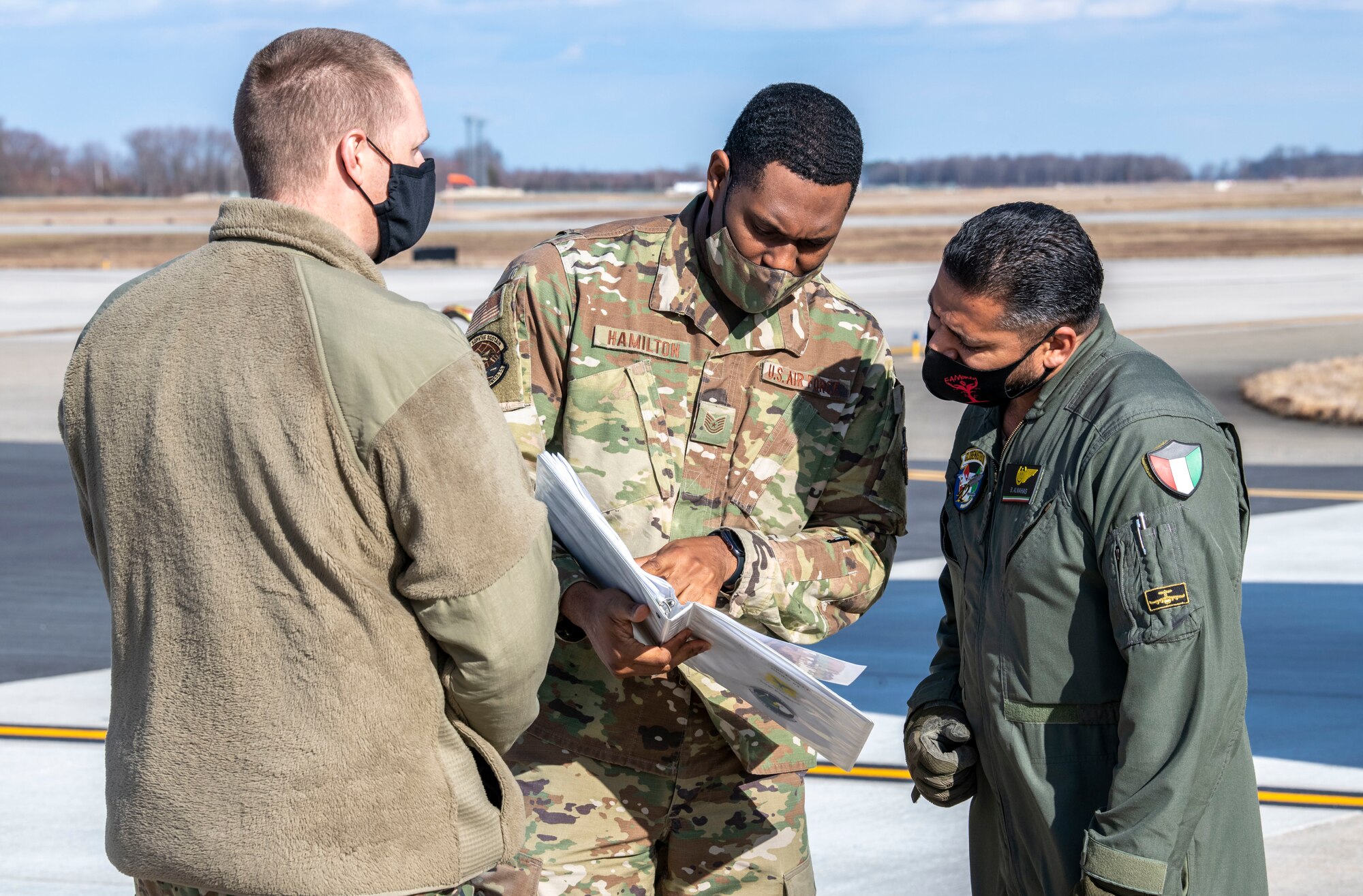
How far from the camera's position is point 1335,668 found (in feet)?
20.7

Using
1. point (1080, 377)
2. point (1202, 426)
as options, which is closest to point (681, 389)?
point (1080, 377)

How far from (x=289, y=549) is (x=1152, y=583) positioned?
138 cm

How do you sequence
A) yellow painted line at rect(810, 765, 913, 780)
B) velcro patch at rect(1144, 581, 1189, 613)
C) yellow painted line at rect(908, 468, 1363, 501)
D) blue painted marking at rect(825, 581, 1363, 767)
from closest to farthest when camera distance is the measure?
velcro patch at rect(1144, 581, 1189, 613) < yellow painted line at rect(810, 765, 913, 780) < blue painted marking at rect(825, 581, 1363, 767) < yellow painted line at rect(908, 468, 1363, 501)

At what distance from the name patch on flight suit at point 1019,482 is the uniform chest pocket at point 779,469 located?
54cm

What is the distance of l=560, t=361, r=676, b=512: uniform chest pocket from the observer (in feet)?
9.60

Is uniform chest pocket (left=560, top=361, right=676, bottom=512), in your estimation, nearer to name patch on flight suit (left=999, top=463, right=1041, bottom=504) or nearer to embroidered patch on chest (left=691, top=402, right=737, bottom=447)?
embroidered patch on chest (left=691, top=402, right=737, bottom=447)

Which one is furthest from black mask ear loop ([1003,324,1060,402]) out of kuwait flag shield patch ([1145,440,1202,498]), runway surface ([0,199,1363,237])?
runway surface ([0,199,1363,237])

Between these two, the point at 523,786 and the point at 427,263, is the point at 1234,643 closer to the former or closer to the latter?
the point at 523,786

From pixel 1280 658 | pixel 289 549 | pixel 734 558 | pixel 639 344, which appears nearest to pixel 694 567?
pixel 734 558

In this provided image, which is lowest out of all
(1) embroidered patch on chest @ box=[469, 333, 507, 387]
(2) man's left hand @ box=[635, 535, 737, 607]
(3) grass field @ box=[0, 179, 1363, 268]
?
(3) grass field @ box=[0, 179, 1363, 268]

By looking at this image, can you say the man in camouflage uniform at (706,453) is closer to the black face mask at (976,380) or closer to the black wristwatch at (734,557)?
the black wristwatch at (734,557)

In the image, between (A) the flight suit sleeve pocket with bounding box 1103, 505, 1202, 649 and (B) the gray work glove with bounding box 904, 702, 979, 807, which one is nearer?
(A) the flight suit sleeve pocket with bounding box 1103, 505, 1202, 649

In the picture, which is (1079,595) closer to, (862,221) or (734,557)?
(734,557)

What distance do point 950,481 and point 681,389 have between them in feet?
2.01
